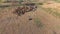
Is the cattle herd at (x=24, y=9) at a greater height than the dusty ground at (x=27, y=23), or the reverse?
the cattle herd at (x=24, y=9)

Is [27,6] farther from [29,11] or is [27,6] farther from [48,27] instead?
[48,27]

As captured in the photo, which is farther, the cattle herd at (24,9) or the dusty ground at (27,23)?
Answer: the cattle herd at (24,9)

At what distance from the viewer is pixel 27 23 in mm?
1294

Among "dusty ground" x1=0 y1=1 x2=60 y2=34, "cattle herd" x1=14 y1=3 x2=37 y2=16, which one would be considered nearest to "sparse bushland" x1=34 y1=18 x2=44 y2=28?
"dusty ground" x1=0 y1=1 x2=60 y2=34

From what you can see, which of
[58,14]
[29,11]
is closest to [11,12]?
[29,11]

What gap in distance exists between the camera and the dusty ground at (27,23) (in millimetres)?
1193

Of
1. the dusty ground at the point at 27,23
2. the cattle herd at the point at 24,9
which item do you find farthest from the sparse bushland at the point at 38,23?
the cattle herd at the point at 24,9

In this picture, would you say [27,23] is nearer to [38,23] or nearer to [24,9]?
[38,23]

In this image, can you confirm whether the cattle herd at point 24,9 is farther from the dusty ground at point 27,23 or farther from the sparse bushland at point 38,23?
the sparse bushland at point 38,23

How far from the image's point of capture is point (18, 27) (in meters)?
1.24

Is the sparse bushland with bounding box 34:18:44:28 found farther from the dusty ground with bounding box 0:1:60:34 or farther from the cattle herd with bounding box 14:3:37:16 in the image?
the cattle herd with bounding box 14:3:37:16

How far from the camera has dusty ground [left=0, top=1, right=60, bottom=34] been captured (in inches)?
47.0

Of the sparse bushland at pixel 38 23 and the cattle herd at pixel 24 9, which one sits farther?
the cattle herd at pixel 24 9

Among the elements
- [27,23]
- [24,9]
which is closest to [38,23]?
[27,23]
